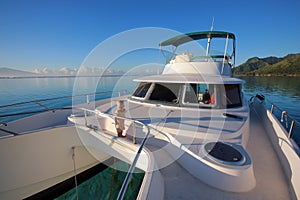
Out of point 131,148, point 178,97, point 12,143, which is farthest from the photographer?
point 178,97

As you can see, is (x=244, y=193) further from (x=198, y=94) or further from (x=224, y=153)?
(x=198, y=94)

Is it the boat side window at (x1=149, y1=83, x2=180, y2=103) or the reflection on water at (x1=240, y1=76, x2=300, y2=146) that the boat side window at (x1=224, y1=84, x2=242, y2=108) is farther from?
the reflection on water at (x1=240, y1=76, x2=300, y2=146)

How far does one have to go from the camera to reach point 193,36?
6.45 meters

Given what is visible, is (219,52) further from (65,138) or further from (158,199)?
(65,138)

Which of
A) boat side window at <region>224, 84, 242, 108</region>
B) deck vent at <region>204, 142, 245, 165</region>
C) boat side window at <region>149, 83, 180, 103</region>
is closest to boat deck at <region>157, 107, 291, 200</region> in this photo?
deck vent at <region>204, 142, 245, 165</region>

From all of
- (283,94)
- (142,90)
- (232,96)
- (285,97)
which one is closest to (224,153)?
(232,96)

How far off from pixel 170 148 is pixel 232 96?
2.80m

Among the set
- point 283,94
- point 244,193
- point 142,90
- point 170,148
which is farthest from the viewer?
point 283,94

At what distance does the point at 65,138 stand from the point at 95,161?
1.39m

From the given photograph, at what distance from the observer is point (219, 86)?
409cm

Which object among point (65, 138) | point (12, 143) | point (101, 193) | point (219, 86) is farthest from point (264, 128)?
point (12, 143)

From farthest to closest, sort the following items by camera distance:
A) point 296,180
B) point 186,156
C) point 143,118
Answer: point 143,118, point 186,156, point 296,180

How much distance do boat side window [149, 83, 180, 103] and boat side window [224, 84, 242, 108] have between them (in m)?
1.50

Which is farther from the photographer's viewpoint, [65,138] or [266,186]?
[65,138]
